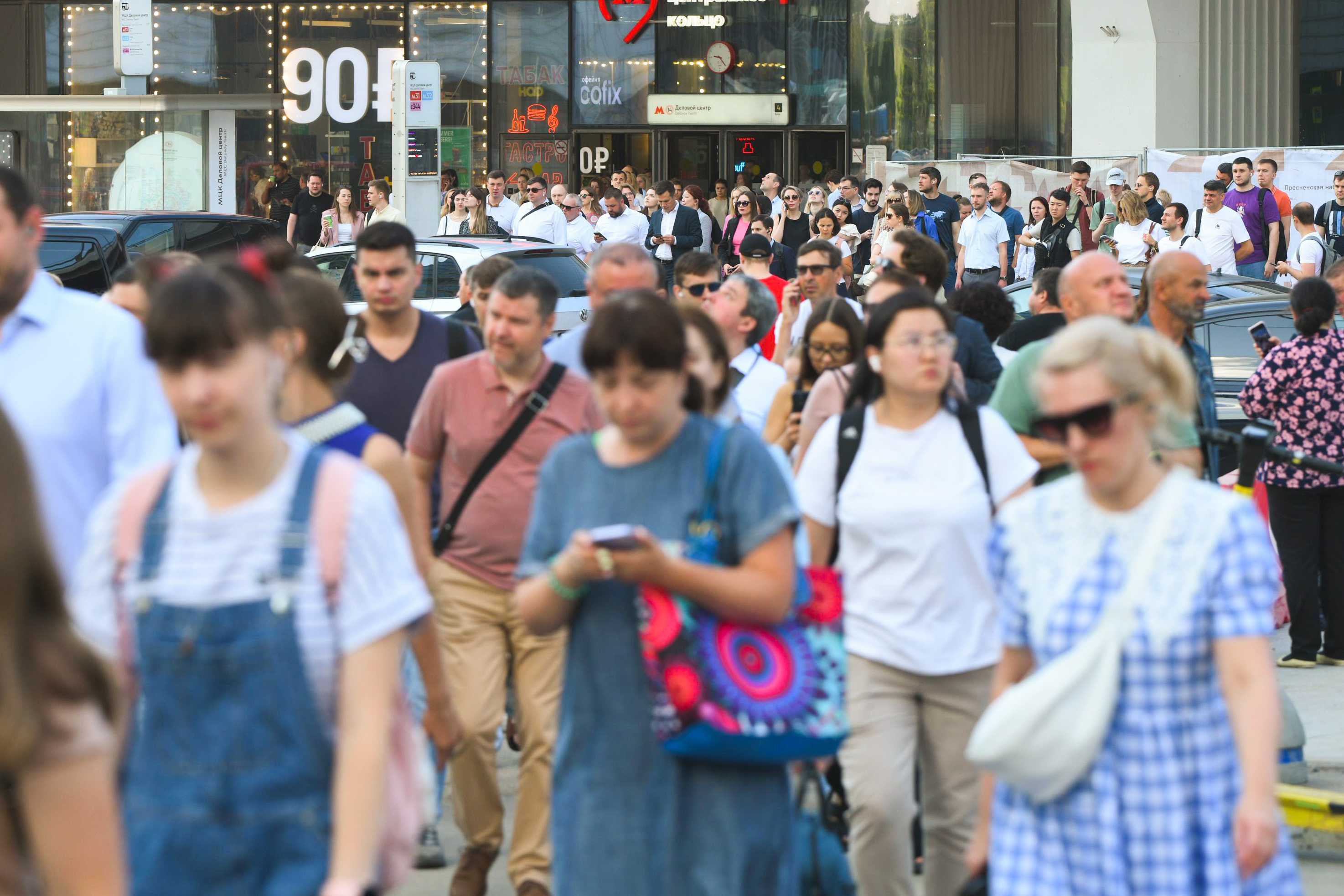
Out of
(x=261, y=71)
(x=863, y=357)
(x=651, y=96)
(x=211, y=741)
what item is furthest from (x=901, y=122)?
(x=211, y=741)

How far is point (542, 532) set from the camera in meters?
3.73

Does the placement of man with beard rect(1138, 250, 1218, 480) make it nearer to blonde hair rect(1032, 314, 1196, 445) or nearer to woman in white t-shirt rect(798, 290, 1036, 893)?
woman in white t-shirt rect(798, 290, 1036, 893)

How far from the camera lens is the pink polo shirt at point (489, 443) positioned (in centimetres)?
571

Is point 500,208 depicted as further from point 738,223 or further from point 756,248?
point 756,248

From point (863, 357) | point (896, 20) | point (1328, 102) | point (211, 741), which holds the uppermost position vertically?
point (896, 20)

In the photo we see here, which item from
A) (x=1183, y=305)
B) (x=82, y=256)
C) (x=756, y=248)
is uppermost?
(x=82, y=256)

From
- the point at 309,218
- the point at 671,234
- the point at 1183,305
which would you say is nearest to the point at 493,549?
the point at 1183,305

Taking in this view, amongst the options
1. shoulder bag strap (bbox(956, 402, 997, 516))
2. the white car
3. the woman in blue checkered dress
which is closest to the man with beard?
shoulder bag strap (bbox(956, 402, 997, 516))

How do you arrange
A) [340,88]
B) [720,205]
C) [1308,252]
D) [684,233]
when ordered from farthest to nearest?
[340,88]
[720,205]
[684,233]
[1308,252]

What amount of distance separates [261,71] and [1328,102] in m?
19.7

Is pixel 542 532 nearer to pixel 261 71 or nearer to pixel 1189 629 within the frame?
pixel 1189 629

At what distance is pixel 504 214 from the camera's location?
23.0 m

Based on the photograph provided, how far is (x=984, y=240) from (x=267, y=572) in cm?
1675

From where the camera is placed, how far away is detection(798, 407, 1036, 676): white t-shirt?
4719 millimetres
